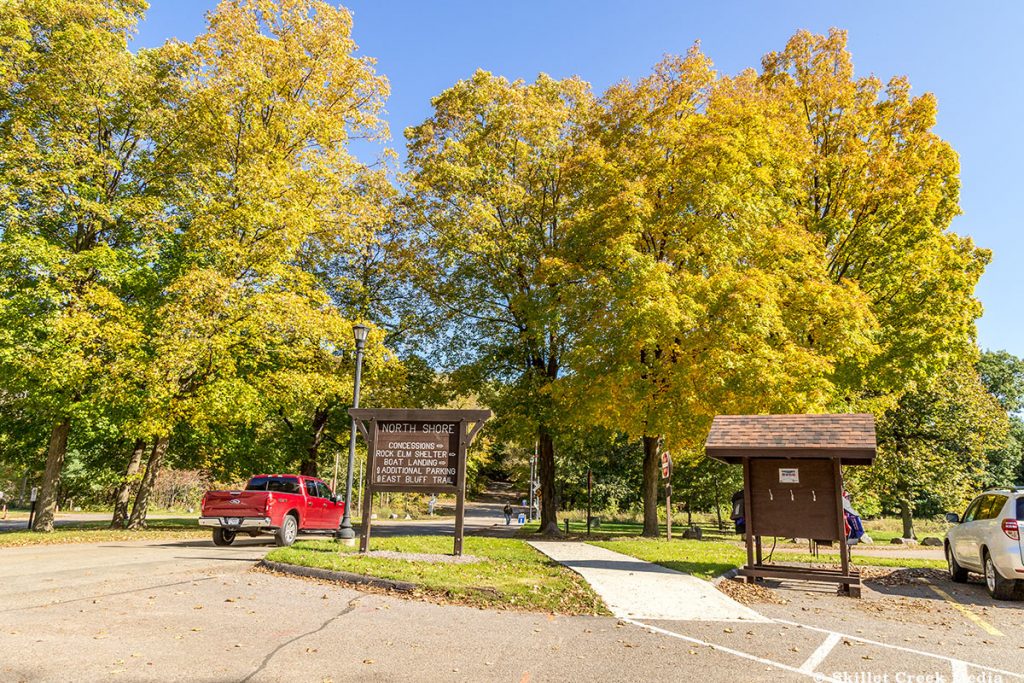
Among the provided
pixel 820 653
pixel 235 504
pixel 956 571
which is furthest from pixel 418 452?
pixel 956 571

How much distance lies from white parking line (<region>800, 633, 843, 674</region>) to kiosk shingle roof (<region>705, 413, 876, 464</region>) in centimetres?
396

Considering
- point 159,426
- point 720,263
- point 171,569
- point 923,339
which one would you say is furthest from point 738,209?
point 159,426

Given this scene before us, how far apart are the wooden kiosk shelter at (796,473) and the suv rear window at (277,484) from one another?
11.0 meters

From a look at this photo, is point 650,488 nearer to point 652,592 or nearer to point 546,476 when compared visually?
point 546,476

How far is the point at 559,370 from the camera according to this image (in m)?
21.3

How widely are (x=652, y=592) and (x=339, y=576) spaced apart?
4721 mm

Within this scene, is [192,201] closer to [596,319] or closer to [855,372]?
[596,319]

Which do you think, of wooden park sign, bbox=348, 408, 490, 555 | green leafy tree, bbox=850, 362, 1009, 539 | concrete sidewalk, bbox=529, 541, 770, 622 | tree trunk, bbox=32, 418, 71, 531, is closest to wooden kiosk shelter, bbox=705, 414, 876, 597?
concrete sidewalk, bbox=529, 541, 770, 622

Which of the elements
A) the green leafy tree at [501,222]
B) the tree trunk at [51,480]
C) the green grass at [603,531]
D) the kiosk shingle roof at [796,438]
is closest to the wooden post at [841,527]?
the kiosk shingle roof at [796,438]

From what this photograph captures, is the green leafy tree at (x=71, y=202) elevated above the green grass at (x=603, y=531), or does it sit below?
above

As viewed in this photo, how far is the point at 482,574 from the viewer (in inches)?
384

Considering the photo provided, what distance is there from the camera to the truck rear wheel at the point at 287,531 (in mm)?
15477

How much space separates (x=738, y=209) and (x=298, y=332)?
47.0 ft

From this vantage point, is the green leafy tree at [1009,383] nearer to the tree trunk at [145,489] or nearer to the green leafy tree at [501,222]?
the green leafy tree at [501,222]
